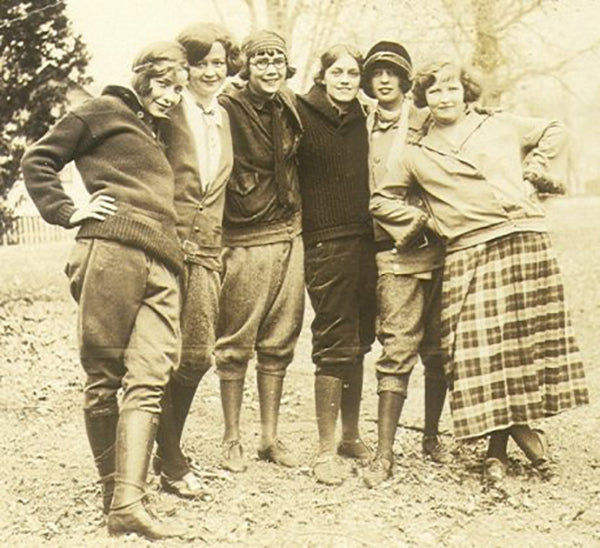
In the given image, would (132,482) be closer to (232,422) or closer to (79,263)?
(79,263)

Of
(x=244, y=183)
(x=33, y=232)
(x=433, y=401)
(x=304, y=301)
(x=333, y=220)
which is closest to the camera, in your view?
(x=244, y=183)

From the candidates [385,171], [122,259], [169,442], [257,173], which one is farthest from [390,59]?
[169,442]

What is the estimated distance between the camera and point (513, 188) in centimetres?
414

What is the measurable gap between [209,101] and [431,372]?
5.39 feet

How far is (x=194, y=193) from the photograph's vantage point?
3979 mm

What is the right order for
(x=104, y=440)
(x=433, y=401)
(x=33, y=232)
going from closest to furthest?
1. (x=104, y=440)
2. (x=433, y=401)
3. (x=33, y=232)

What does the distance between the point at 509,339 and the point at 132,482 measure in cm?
178

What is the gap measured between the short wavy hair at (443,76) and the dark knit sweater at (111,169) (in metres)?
1.30

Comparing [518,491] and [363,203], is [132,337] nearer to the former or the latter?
[363,203]

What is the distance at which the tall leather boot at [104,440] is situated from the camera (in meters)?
3.50

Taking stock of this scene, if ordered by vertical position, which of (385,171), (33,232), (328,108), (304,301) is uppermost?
(328,108)

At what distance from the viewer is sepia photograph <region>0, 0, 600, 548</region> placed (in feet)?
11.4

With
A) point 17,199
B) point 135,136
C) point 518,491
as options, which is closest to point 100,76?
point 17,199

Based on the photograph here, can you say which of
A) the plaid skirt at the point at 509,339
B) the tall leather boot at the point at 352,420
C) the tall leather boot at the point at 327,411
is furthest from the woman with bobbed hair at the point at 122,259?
the plaid skirt at the point at 509,339
